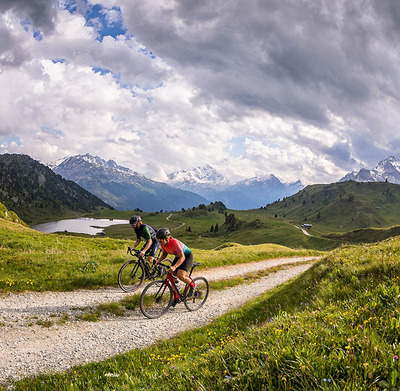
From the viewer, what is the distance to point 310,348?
445cm

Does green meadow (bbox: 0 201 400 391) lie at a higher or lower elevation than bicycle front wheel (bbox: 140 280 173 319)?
higher

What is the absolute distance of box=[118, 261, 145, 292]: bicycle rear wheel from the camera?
1664 cm

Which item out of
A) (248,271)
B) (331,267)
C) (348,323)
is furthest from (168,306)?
(248,271)

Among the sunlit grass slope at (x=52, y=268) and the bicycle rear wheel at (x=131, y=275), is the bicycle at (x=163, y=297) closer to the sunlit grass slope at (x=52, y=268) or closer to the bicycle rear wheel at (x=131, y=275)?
the bicycle rear wheel at (x=131, y=275)

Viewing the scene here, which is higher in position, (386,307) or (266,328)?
(386,307)

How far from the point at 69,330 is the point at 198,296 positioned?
6.38 meters

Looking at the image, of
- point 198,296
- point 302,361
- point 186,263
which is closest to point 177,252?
point 186,263

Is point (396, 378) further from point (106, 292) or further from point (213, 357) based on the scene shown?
point (106, 292)

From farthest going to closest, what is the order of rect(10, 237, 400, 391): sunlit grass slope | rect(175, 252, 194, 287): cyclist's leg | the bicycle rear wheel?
the bicycle rear wheel, rect(175, 252, 194, 287): cyclist's leg, rect(10, 237, 400, 391): sunlit grass slope

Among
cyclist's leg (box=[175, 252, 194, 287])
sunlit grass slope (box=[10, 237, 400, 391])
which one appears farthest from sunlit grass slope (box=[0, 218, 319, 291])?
sunlit grass slope (box=[10, 237, 400, 391])

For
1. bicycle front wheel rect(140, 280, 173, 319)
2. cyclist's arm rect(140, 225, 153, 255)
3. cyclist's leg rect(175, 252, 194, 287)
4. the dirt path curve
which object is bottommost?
the dirt path curve

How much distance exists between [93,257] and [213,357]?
Answer: 61.3 ft

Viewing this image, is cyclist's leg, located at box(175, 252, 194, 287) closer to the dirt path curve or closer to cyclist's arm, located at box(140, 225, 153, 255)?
the dirt path curve

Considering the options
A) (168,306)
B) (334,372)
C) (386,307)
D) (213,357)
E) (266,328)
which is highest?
(386,307)
